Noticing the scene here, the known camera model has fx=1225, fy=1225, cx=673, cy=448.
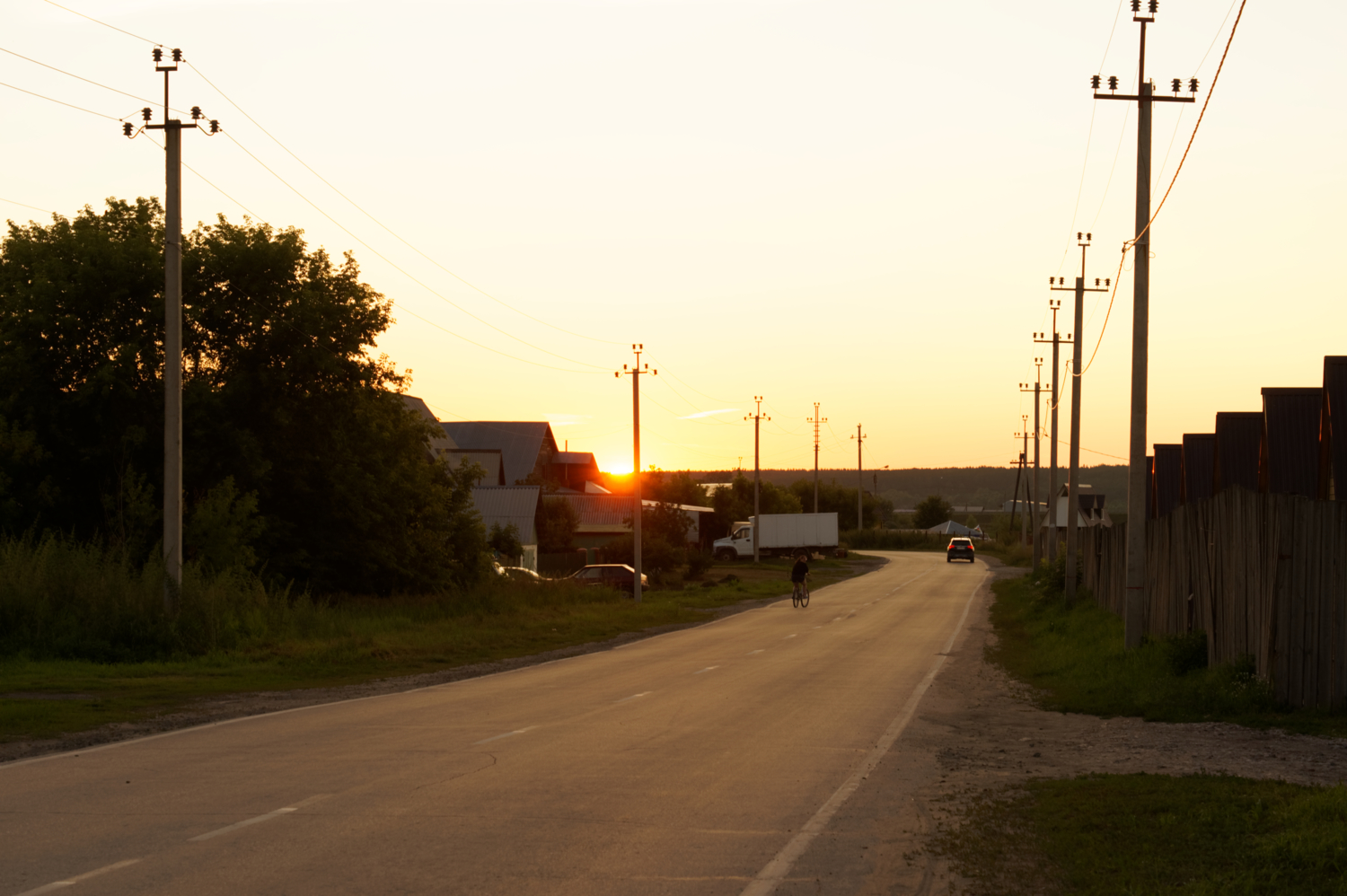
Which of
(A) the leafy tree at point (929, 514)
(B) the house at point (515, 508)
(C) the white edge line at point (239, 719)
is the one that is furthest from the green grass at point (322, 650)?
(A) the leafy tree at point (929, 514)

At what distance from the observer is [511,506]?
68062 millimetres

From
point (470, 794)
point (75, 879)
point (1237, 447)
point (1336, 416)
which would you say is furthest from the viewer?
point (1237, 447)

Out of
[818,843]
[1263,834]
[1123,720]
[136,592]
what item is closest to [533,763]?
[818,843]

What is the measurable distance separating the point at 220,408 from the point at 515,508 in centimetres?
3677

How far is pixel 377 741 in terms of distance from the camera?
1277 centimetres

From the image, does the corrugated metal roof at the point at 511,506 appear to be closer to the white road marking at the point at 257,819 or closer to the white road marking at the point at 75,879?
the white road marking at the point at 257,819

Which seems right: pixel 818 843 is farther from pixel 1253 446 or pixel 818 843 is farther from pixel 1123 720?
pixel 1253 446

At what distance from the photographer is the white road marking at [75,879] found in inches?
263

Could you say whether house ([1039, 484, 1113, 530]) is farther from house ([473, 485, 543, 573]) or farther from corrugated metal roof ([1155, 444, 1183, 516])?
corrugated metal roof ([1155, 444, 1183, 516])

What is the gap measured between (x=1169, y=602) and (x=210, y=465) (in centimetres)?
2306

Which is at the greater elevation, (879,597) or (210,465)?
(210,465)

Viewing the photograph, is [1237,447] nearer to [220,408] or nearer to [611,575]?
[611,575]

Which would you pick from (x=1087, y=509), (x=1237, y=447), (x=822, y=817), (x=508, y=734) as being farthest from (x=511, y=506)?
(x=822, y=817)

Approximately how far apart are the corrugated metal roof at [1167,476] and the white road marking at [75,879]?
1668 inches
